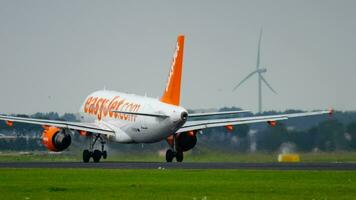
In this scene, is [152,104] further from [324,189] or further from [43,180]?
[324,189]

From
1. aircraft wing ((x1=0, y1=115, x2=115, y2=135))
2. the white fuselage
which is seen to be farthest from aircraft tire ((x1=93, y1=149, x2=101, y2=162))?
the white fuselage

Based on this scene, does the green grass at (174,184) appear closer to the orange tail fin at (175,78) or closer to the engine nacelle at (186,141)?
the orange tail fin at (175,78)

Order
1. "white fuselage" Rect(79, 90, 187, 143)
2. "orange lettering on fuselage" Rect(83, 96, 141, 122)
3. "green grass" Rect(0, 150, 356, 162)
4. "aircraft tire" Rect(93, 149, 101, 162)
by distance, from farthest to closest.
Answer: "green grass" Rect(0, 150, 356, 162) < "orange lettering on fuselage" Rect(83, 96, 141, 122) < "aircraft tire" Rect(93, 149, 101, 162) < "white fuselage" Rect(79, 90, 187, 143)

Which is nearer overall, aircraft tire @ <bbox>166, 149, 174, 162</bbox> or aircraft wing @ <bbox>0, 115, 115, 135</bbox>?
aircraft wing @ <bbox>0, 115, 115, 135</bbox>

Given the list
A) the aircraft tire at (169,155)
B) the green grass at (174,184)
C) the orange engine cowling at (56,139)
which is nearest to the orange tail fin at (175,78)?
the aircraft tire at (169,155)

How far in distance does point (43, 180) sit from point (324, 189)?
48.8 feet

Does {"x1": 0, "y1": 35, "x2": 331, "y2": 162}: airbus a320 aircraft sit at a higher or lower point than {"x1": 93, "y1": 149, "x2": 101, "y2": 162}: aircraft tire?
higher

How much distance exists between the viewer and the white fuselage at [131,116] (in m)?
83.0

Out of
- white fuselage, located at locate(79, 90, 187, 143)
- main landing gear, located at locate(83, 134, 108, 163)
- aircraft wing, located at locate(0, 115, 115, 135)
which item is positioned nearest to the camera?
white fuselage, located at locate(79, 90, 187, 143)

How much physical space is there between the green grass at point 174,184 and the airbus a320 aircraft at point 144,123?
21.1 metres

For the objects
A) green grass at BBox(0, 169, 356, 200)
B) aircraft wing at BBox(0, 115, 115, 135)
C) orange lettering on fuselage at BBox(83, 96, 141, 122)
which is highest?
orange lettering on fuselage at BBox(83, 96, 141, 122)

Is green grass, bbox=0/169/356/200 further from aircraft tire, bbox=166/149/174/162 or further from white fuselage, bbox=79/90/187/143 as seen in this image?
aircraft tire, bbox=166/149/174/162

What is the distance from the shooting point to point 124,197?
40406 millimetres

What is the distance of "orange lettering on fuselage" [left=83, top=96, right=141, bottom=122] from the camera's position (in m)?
88.0
